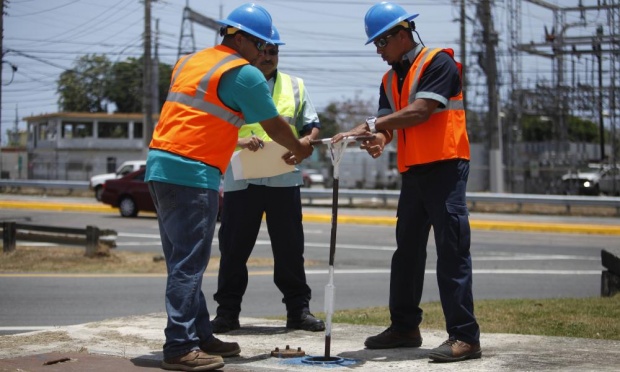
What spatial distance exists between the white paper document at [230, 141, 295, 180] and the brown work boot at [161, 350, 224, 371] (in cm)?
188

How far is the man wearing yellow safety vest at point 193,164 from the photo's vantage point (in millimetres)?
5453

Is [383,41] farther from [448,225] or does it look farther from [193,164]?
[193,164]

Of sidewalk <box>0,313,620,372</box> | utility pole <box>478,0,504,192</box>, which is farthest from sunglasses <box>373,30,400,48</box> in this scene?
utility pole <box>478,0,504,192</box>

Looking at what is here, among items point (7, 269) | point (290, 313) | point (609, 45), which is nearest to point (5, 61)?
point (7, 269)

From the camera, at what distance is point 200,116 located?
552 cm

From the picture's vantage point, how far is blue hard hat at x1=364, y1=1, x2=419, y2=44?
19.6 ft

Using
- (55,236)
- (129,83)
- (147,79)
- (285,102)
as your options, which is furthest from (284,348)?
(129,83)

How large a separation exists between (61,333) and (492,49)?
3330 cm

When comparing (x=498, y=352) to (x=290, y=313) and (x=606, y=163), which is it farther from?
(x=606, y=163)

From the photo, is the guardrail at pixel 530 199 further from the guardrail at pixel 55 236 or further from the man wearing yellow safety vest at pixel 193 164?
the man wearing yellow safety vest at pixel 193 164

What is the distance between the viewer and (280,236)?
23.5 feet

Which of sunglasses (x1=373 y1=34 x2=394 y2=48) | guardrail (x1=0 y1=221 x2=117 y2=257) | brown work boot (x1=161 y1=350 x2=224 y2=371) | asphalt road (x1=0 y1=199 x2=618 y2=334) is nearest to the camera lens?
brown work boot (x1=161 y1=350 x2=224 y2=371)

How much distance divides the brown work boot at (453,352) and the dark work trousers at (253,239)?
1.73m

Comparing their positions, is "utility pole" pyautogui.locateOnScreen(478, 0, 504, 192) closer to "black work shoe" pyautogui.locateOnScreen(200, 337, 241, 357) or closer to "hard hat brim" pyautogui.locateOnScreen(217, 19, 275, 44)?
"hard hat brim" pyautogui.locateOnScreen(217, 19, 275, 44)
